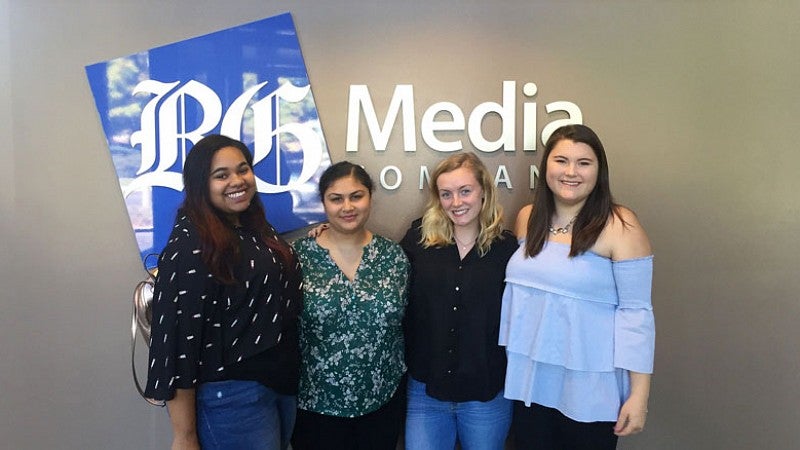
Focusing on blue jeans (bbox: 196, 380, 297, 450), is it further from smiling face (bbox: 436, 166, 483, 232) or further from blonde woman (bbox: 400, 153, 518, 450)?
smiling face (bbox: 436, 166, 483, 232)

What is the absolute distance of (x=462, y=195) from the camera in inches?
72.1

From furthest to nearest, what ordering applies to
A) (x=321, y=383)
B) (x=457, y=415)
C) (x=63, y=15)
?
(x=63, y=15) → (x=457, y=415) → (x=321, y=383)

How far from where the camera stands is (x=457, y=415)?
189cm

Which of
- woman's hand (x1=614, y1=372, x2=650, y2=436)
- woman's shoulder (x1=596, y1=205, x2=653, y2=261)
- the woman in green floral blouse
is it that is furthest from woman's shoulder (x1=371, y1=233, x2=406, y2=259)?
woman's hand (x1=614, y1=372, x2=650, y2=436)

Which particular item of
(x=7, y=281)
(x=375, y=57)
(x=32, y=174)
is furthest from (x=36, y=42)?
(x=375, y=57)

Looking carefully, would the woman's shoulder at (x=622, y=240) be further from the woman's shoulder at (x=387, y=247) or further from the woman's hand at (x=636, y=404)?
the woman's shoulder at (x=387, y=247)

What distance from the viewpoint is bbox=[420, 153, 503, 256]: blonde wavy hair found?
1.86m

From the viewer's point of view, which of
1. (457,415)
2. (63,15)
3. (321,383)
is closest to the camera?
(321,383)

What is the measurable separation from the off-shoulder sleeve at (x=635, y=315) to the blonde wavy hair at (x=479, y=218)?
454 millimetres

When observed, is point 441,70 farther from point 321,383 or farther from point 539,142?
point 321,383

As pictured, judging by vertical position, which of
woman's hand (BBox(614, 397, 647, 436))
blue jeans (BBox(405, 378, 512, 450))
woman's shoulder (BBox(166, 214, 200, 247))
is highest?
woman's shoulder (BBox(166, 214, 200, 247))

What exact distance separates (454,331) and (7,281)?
82.8 inches

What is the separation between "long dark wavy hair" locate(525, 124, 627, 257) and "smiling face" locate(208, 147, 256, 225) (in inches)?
40.2

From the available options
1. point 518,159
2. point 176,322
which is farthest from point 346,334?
point 518,159
